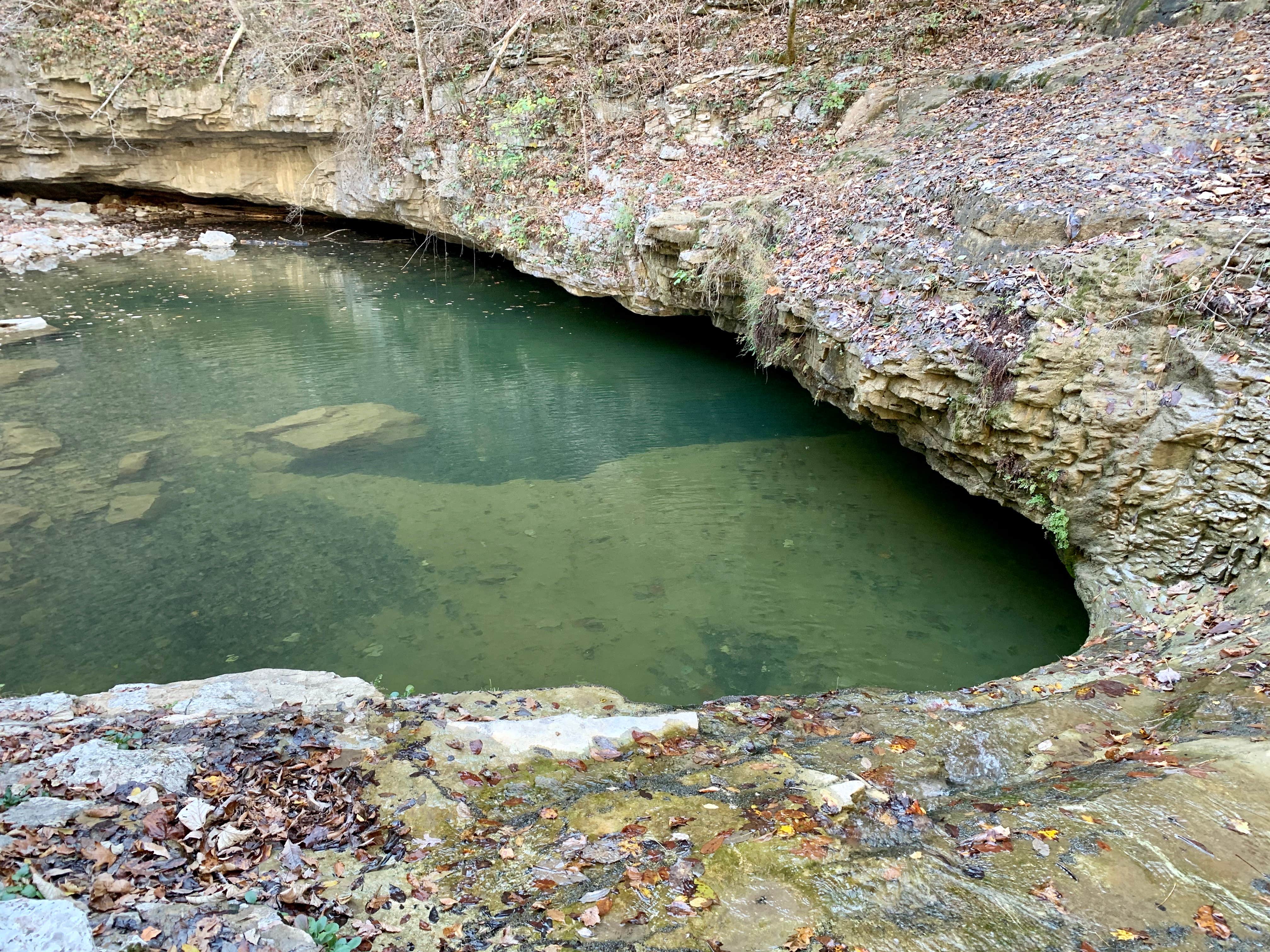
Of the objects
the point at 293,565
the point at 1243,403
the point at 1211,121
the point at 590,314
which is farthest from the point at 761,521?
the point at 590,314

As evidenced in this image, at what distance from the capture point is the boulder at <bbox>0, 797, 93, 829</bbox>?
8.74 feet

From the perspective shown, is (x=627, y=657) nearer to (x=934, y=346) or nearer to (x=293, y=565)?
(x=293, y=565)

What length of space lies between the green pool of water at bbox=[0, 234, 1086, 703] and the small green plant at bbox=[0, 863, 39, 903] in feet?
10.5

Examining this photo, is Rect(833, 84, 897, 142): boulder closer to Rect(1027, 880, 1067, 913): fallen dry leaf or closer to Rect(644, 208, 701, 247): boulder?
Rect(644, 208, 701, 247): boulder

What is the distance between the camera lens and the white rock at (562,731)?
3.84 m

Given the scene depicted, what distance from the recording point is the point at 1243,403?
4.82 metres

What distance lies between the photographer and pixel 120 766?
316cm

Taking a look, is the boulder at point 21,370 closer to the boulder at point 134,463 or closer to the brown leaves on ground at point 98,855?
the boulder at point 134,463

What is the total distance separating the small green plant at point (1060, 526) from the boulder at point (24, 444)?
10745mm

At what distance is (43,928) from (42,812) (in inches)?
37.1

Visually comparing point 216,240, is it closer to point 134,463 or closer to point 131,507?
point 134,463

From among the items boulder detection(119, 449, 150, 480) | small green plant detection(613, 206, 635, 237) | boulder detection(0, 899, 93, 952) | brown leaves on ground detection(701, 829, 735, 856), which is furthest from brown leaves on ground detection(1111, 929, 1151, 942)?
small green plant detection(613, 206, 635, 237)

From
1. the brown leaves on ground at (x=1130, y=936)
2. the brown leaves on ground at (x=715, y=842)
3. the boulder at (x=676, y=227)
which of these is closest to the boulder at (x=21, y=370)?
the boulder at (x=676, y=227)

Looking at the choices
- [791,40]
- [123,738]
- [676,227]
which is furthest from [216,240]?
[123,738]
